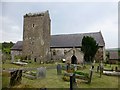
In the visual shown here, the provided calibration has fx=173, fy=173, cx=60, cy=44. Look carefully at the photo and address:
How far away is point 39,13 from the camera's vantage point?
135ft

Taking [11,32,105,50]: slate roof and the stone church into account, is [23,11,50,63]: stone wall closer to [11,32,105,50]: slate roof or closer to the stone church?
the stone church

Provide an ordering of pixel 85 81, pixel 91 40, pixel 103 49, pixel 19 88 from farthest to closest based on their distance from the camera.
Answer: pixel 103 49 → pixel 91 40 → pixel 85 81 → pixel 19 88

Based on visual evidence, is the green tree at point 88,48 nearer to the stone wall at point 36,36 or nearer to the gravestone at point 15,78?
the stone wall at point 36,36

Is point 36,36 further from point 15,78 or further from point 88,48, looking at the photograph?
point 15,78

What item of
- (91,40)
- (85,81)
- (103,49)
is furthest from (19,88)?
(103,49)

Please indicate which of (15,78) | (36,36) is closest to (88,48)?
(36,36)

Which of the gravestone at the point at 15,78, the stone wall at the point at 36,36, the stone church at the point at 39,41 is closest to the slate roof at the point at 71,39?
the stone church at the point at 39,41

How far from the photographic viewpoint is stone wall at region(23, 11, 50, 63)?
3991 cm

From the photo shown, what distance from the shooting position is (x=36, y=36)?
133 feet

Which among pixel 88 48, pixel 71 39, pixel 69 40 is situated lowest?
pixel 88 48

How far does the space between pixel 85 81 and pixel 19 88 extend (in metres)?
5.50

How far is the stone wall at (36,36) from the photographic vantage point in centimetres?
3991

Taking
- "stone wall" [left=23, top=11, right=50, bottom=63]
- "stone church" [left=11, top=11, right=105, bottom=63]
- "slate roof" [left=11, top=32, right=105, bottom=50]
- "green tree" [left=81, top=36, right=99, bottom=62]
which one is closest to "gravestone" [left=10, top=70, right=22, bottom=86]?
"stone church" [left=11, top=11, right=105, bottom=63]

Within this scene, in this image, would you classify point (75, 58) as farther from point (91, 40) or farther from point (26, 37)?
point (26, 37)
